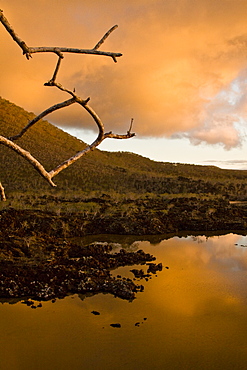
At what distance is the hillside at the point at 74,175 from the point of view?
35.2 metres

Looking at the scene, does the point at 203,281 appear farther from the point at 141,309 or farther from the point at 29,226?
the point at 29,226

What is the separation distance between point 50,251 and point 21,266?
5.25 feet

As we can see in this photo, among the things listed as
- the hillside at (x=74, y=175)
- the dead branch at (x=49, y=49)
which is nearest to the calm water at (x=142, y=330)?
the dead branch at (x=49, y=49)

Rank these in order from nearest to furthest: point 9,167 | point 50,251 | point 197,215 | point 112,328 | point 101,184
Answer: point 112,328
point 50,251
point 197,215
point 101,184
point 9,167

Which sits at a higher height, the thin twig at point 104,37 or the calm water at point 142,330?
the thin twig at point 104,37

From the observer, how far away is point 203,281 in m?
9.34

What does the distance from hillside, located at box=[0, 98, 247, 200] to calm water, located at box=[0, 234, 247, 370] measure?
73.6 feet

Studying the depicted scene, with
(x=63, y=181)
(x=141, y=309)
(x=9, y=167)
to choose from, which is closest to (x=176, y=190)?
(x=63, y=181)

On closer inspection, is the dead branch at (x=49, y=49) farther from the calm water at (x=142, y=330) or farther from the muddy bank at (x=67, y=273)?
the muddy bank at (x=67, y=273)

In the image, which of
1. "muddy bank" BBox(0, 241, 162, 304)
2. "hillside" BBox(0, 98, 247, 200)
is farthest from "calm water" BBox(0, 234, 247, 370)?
"hillside" BBox(0, 98, 247, 200)

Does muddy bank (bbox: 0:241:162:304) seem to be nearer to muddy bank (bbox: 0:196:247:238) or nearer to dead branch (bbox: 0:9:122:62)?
muddy bank (bbox: 0:196:247:238)

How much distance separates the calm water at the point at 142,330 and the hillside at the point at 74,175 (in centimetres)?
2245

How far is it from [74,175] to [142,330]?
132 ft

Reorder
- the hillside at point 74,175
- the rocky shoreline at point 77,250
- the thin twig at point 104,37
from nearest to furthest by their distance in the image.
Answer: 1. the thin twig at point 104,37
2. the rocky shoreline at point 77,250
3. the hillside at point 74,175
